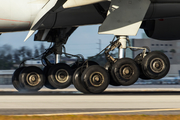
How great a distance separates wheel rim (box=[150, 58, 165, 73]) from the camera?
14164mm

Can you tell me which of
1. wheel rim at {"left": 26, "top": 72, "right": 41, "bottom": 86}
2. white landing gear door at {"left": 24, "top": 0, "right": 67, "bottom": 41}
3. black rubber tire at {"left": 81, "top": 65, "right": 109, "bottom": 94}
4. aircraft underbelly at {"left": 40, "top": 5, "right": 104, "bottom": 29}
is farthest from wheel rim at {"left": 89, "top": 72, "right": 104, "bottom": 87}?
wheel rim at {"left": 26, "top": 72, "right": 41, "bottom": 86}

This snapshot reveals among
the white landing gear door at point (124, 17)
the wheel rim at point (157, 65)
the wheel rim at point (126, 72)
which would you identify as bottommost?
the wheel rim at point (126, 72)

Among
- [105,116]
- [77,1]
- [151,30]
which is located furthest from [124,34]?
[105,116]

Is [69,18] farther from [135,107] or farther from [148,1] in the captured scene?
[135,107]

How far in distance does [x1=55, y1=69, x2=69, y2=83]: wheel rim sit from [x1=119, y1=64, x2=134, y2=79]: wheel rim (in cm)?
463

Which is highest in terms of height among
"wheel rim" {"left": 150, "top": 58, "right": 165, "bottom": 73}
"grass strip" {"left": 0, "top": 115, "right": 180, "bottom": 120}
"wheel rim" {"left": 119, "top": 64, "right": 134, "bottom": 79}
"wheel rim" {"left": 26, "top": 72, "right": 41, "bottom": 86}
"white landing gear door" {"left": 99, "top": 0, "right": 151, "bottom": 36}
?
"white landing gear door" {"left": 99, "top": 0, "right": 151, "bottom": 36}

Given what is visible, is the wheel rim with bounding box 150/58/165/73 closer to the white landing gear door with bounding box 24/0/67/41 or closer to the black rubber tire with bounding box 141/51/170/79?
the black rubber tire with bounding box 141/51/170/79

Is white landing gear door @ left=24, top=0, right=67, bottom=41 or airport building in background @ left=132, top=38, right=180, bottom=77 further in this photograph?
airport building in background @ left=132, top=38, right=180, bottom=77

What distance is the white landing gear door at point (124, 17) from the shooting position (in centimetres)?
1438

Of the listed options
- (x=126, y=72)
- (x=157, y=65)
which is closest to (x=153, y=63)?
(x=157, y=65)

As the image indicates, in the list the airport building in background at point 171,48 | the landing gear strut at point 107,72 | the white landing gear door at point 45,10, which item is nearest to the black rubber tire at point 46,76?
the landing gear strut at point 107,72

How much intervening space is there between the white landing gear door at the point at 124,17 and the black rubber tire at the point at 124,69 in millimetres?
1374

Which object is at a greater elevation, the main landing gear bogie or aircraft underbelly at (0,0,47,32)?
aircraft underbelly at (0,0,47,32)

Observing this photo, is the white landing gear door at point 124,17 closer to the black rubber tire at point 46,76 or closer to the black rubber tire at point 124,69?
the black rubber tire at point 124,69
